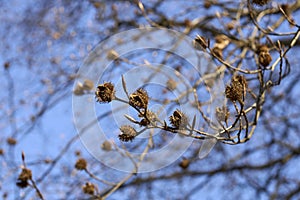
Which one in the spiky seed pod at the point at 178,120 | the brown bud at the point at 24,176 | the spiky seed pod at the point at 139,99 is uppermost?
the brown bud at the point at 24,176

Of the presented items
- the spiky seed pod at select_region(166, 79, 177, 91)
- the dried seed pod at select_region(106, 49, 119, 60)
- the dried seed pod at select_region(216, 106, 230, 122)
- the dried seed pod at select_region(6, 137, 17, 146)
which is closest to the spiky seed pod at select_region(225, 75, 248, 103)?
the dried seed pod at select_region(216, 106, 230, 122)

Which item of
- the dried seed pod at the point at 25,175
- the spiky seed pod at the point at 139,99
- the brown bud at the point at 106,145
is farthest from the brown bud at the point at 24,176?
the spiky seed pod at the point at 139,99

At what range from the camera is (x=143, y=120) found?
1.24 meters

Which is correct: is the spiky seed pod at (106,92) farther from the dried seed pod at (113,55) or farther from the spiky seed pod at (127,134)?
the dried seed pod at (113,55)

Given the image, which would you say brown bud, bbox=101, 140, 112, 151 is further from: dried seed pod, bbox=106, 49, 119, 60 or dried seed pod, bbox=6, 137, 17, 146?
dried seed pod, bbox=6, 137, 17, 146

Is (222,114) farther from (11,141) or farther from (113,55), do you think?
(11,141)

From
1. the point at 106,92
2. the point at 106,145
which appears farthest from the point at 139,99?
the point at 106,145

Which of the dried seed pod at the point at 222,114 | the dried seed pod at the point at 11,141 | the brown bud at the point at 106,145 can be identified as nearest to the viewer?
the dried seed pod at the point at 222,114

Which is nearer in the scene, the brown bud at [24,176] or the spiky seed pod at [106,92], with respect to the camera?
the spiky seed pod at [106,92]

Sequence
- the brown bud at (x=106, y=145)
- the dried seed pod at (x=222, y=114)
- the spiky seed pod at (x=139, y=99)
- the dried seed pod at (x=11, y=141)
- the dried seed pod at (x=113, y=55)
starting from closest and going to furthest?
the spiky seed pod at (x=139, y=99), the dried seed pod at (x=222, y=114), the brown bud at (x=106, y=145), the dried seed pod at (x=113, y=55), the dried seed pod at (x=11, y=141)

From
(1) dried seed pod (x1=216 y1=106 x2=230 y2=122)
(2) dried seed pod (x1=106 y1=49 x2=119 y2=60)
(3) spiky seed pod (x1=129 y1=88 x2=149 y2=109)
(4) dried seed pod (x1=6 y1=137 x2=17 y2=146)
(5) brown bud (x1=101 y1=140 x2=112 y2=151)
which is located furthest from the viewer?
(4) dried seed pod (x1=6 y1=137 x2=17 y2=146)

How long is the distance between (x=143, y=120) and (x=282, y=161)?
6.89 ft

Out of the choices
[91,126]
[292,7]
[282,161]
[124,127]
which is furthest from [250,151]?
[124,127]

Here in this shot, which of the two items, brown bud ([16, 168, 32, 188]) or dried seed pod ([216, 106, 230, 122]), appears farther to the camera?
brown bud ([16, 168, 32, 188])
